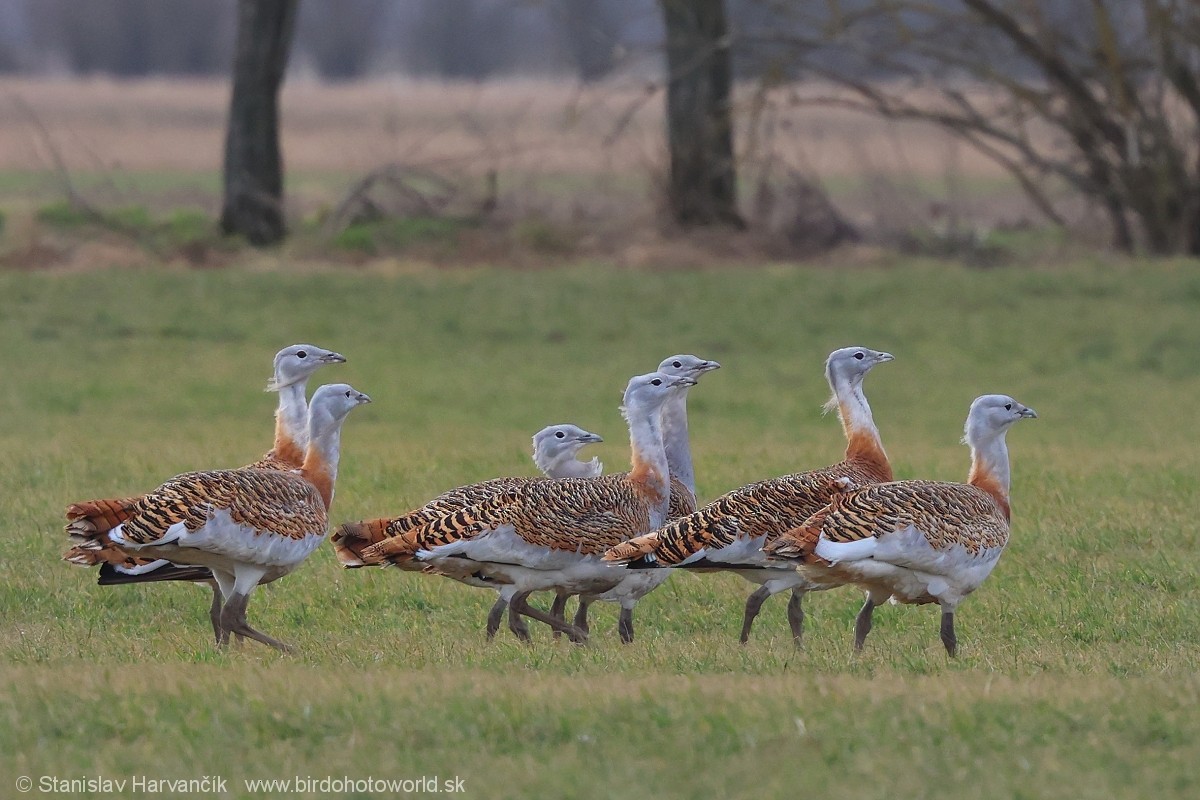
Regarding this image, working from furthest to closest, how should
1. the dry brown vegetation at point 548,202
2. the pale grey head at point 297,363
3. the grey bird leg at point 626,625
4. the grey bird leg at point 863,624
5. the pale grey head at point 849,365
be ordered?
the dry brown vegetation at point 548,202
the pale grey head at point 849,365
the pale grey head at point 297,363
the grey bird leg at point 626,625
the grey bird leg at point 863,624

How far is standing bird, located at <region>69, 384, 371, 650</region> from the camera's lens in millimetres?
6883

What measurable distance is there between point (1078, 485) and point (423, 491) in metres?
3.82

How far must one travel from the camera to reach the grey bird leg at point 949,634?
728cm

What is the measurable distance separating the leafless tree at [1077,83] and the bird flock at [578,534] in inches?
554

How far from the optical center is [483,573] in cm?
756

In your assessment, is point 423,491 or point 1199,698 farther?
point 423,491

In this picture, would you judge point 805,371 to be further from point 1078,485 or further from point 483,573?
point 483,573

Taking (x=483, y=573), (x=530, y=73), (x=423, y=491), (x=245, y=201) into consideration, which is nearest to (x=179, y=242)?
(x=245, y=201)

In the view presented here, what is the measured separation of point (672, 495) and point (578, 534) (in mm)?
1079

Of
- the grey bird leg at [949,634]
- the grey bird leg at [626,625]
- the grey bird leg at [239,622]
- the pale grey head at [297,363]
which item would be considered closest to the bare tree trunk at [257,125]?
the pale grey head at [297,363]

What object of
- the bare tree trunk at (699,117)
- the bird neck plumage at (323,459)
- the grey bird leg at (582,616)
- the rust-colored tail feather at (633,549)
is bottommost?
the grey bird leg at (582,616)

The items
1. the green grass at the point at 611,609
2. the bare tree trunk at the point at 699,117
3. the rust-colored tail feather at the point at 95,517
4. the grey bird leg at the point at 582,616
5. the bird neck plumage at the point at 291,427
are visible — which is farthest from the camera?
the bare tree trunk at the point at 699,117

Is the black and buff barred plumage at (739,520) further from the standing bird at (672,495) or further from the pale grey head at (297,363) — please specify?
the pale grey head at (297,363)

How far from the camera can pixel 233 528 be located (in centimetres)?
704
